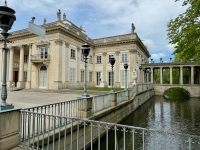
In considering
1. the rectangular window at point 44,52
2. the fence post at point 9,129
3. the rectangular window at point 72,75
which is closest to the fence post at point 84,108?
the fence post at point 9,129

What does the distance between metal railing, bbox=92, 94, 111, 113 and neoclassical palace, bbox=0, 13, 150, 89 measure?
464 inches

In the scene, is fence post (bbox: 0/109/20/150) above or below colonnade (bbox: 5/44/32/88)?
below

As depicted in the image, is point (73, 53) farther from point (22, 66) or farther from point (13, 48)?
point (13, 48)

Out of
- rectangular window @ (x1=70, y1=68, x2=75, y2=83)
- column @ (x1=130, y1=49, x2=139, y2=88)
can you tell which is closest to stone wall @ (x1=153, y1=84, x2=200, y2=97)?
column @ (x1=130, y1=49, x2=139, y2=88)

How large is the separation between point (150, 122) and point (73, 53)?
50.4 ft

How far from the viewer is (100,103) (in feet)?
25.4

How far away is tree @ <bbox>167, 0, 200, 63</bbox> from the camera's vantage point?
9055 mm

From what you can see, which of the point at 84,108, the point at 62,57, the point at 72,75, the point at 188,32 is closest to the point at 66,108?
the point at 84,108

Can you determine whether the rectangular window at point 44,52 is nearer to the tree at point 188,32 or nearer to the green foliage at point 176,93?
the tree at point 188,32

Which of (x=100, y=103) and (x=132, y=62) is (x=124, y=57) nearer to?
(x=132, y=62)

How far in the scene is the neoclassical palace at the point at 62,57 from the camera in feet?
64.4

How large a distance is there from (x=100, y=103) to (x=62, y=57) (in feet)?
44.9

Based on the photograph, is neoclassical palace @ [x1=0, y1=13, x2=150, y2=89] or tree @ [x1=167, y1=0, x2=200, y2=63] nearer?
tree @ [x1=167, y1=0, x2=200, y2=63]

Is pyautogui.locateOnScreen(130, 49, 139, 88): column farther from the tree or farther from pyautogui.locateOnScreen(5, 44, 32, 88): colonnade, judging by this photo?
pyautogui.locateOnScreen(5, 44, 32, 88): colonnade
